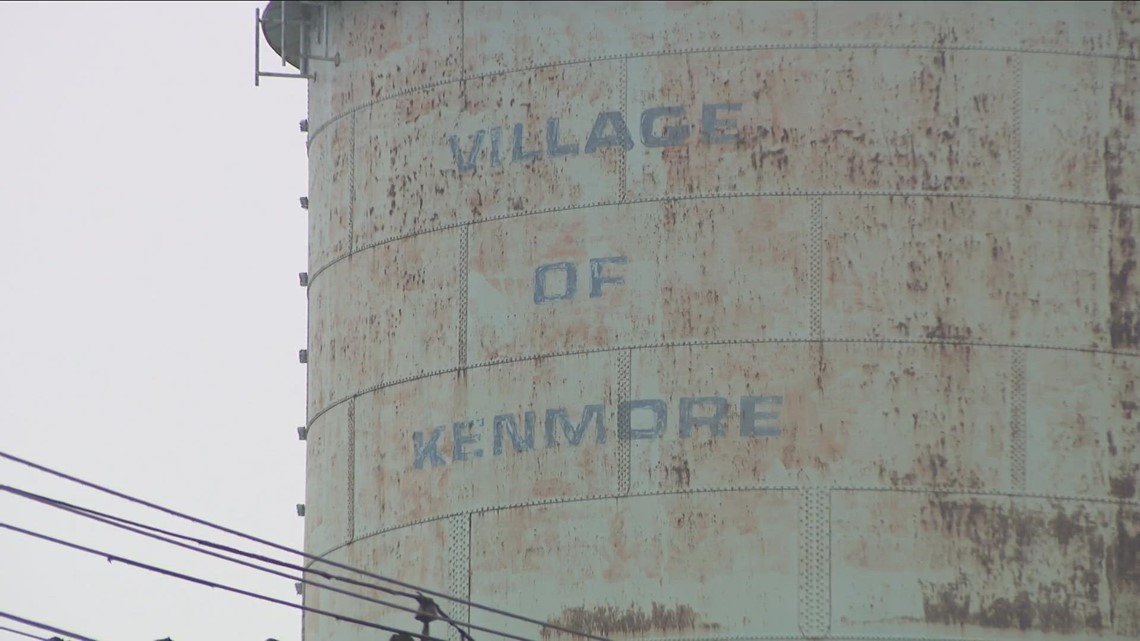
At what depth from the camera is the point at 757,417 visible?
1595cm

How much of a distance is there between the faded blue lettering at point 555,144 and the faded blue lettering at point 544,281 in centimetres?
79

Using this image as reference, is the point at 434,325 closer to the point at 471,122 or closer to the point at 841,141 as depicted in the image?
the point at 471,122

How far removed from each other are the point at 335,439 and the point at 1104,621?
5749 millimetres

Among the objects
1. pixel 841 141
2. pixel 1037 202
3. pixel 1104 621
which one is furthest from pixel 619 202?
pixel 1104 621

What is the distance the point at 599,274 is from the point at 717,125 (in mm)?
1286

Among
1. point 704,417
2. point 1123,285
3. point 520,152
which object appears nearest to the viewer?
point 704,417

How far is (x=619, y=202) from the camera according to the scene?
16547mm

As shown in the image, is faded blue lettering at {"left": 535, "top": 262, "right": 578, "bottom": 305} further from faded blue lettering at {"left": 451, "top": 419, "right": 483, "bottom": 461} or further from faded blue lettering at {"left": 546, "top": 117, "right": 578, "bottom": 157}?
faded blue lettering at {"left": 451, "top": 419, "right": 483, "bottom": 461}

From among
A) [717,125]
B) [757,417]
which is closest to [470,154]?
[717,125]

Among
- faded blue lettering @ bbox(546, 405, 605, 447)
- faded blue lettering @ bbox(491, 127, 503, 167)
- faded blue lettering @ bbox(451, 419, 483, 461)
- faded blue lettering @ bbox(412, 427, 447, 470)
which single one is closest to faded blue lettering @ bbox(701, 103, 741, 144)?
faded blue lettering @ bbox(491, 127, 503, 167)

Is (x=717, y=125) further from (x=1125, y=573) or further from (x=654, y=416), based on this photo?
(x=1125, y=573)

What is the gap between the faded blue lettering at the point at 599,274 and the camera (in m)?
16.4

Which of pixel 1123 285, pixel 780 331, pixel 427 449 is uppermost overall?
pixel 1123 285

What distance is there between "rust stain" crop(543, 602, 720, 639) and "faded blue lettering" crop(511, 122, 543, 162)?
3173 millimetres
